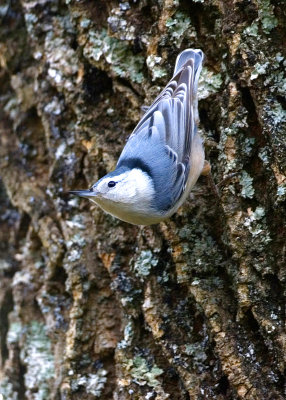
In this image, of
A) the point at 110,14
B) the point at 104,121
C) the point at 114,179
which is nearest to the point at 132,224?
the point at 114,179

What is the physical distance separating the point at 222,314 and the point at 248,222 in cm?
32

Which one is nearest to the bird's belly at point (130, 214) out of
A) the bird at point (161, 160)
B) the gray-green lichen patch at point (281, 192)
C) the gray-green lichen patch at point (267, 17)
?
the bird at point (161, 160)

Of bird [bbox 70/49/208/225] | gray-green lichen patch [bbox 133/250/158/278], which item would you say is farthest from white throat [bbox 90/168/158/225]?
gray-green lichen patch [bbox 133/250/158/278]

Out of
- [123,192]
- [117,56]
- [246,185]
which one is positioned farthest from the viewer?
[117,56]

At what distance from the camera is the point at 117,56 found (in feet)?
7.84

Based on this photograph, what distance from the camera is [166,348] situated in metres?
2.06

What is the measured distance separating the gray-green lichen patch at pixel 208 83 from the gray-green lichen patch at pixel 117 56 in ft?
0.83

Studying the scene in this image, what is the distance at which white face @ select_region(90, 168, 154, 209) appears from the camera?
2156 mm

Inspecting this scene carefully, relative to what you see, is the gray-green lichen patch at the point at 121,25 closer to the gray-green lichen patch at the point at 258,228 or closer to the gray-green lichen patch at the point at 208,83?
the gray-green lichen patch at the point at 208,83

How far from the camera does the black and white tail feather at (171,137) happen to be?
2.25 metres

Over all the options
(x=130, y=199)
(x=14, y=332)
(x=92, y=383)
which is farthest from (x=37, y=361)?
(x=130, y=199)

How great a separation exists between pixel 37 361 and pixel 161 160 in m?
0.99

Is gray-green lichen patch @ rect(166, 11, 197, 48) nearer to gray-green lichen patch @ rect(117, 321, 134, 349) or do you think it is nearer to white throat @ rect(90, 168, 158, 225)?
white throat @ rect(90, 168, 158, 225)

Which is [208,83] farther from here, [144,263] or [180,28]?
[144,263]
